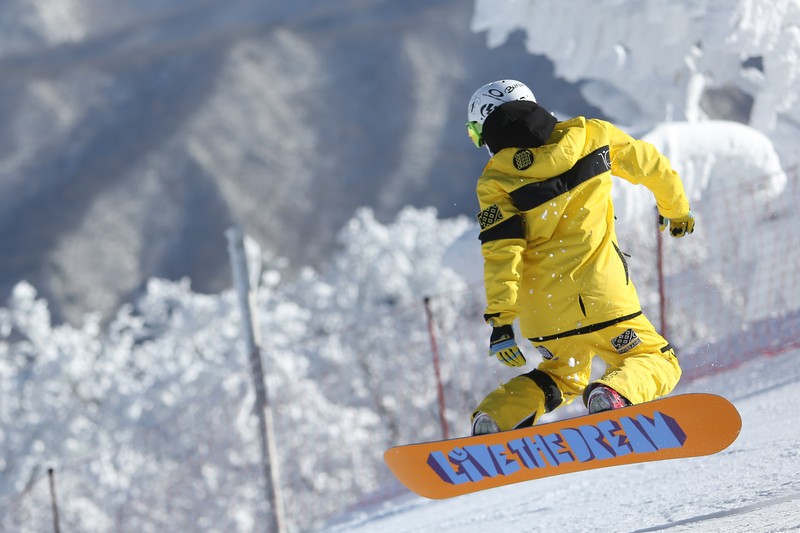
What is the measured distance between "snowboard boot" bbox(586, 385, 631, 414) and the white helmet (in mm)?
1029

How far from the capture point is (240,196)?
205ft

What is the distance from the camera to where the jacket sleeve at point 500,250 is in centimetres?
359

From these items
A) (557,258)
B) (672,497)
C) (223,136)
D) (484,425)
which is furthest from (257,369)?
(223,136)

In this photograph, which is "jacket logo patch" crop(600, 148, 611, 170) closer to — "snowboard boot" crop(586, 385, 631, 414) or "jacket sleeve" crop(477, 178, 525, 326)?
"jacket sleeve" crop(477, 178, 525, 326)

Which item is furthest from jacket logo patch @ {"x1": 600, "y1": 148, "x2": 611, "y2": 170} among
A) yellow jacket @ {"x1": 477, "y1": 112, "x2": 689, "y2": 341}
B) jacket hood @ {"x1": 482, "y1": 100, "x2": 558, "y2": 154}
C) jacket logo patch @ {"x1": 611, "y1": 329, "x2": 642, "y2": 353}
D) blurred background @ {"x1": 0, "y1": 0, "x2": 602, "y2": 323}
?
blurred background @ {"x1": 0, "y1": 0, "x2": 602, "y2": 323}

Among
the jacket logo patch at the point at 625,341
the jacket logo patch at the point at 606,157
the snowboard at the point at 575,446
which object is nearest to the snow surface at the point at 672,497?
the snowboard at the point at 575,446

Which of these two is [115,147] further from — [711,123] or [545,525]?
[545,525]

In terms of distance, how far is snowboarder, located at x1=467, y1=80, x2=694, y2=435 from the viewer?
3627mm

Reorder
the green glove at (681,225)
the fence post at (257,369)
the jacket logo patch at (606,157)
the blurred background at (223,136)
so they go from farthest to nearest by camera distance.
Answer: the blurred background at (223,136) → the fence post at (257,369) → the green glove at (681,225) → the jacket logo patch at (606,157)

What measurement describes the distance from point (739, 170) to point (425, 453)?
5.88 m

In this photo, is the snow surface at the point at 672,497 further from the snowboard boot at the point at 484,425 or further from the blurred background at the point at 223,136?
the blurred background at the point at 223,136

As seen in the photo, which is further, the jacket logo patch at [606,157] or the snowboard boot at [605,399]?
the jacket logo patch at [606,157]

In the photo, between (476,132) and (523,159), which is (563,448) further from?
(476,132)

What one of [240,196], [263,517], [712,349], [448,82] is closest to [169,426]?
[263,517]
